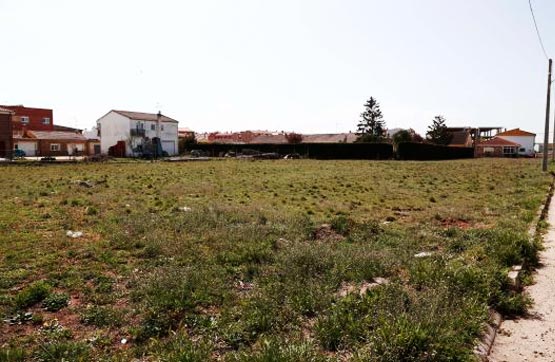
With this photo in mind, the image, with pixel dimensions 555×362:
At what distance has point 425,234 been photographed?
8930 mm

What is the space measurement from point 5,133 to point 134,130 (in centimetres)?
1866

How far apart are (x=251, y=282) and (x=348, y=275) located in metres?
1.33

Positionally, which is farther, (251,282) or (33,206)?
(33,206)

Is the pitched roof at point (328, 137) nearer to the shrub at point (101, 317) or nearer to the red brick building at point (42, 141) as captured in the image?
the red brick building at point (42, 141)

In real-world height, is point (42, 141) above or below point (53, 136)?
below

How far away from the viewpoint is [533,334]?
460cm

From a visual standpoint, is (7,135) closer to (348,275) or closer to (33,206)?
(33,206)

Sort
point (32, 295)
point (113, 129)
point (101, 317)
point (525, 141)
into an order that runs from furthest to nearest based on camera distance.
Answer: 1. point (525, 141)
2. point (113, 129)
3. point (32, 295)
4. point (101, 317)

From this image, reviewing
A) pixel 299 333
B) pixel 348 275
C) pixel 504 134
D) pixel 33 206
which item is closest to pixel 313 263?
pixel 348 275

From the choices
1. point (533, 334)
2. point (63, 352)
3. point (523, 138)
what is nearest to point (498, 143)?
point (523, 138)

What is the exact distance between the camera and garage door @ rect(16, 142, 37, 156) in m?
63.2

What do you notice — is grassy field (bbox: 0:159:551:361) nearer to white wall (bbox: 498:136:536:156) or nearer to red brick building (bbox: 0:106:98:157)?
red brick building (bbox: 0:106:98:157)

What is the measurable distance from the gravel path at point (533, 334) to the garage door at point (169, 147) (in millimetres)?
70078

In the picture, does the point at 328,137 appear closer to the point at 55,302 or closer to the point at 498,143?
the point at 498,143
